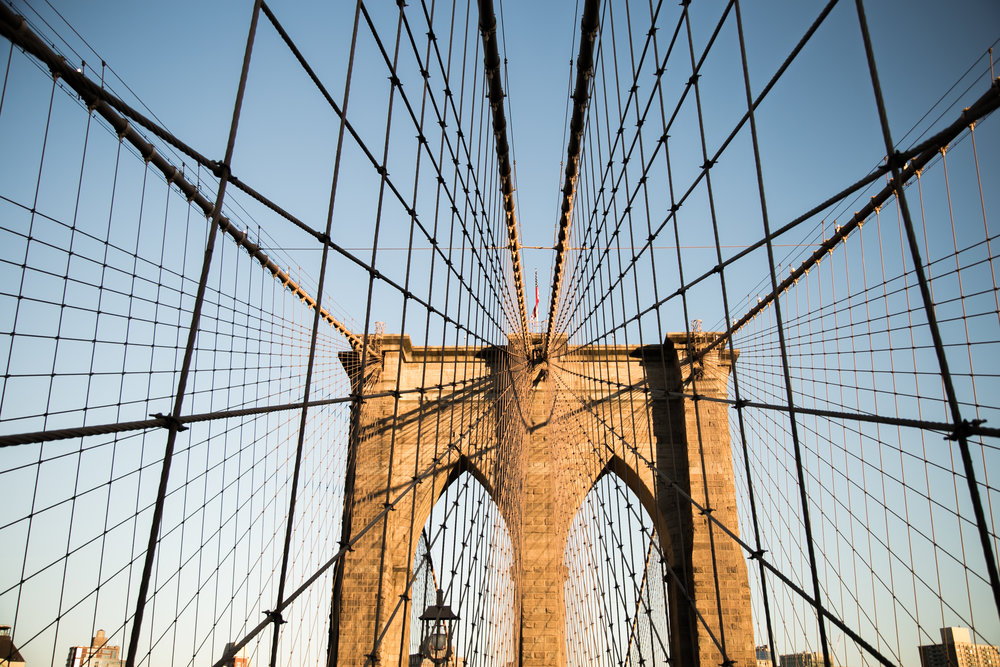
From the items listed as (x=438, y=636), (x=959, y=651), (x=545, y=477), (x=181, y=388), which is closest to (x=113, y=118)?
(x=181, y=388)

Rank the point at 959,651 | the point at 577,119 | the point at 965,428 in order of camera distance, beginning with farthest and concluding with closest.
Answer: the point at 577,119 < the point at 959,651 < the point at 965,428

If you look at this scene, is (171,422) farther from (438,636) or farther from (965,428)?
(438,636)

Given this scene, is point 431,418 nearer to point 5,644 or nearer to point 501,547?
point 501,547

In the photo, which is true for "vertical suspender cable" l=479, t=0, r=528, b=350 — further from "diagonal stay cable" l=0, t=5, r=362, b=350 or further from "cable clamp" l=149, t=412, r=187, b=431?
"cable clamp" l=149, t=412, r=187, b=431

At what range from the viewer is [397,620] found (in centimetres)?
1125

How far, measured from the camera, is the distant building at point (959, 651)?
325cm

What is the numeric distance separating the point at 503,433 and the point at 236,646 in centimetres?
841

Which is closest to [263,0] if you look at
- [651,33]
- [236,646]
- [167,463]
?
[167,463]

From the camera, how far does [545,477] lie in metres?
11.8

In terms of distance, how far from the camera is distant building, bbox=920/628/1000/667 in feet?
10.7

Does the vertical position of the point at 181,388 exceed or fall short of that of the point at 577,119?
it falls short

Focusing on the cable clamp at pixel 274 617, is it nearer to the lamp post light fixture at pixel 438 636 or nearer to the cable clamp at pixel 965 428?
the cable clamp at pixel 965 428

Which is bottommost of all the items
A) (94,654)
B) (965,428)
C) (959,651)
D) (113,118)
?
(959,651)

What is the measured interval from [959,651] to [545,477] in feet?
25.7
